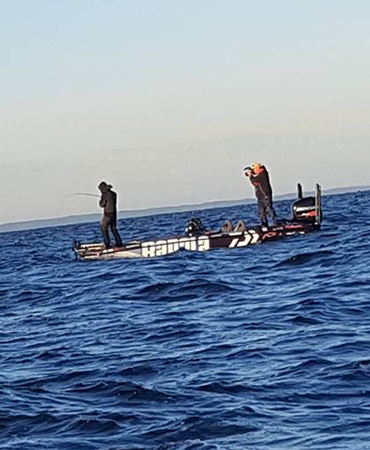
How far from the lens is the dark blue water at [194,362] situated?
8.48 meters

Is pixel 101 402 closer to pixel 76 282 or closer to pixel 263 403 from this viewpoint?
pixel 263 403

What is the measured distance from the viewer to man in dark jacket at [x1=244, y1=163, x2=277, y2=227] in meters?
28.5

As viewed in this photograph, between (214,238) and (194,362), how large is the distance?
Result: 16633mm

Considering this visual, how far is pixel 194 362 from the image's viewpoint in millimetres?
11195

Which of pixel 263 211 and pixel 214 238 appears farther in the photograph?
pixel 263 211

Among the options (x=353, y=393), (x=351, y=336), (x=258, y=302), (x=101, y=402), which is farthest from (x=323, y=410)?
(x=258, y=302)

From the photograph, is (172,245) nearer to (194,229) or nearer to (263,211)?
(194,229)

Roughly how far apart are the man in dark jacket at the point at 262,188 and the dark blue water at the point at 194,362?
315 inches

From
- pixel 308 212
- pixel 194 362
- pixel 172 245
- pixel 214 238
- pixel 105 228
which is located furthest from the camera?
pixel 308 212

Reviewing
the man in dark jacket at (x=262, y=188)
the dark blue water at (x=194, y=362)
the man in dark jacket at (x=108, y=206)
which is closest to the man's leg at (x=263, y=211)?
the man in dark jacket at (x=262, y=188)

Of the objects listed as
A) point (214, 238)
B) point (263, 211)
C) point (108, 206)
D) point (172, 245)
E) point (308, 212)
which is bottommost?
point (172, 245)

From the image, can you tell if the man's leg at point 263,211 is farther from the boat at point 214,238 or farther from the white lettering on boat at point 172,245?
the white lettering on boat at point 172,245

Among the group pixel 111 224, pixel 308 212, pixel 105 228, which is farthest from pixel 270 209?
pixel 105 228

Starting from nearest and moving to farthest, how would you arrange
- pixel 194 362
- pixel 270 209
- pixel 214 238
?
pixel 194 362
pixel 214 238
pixel 270 209
